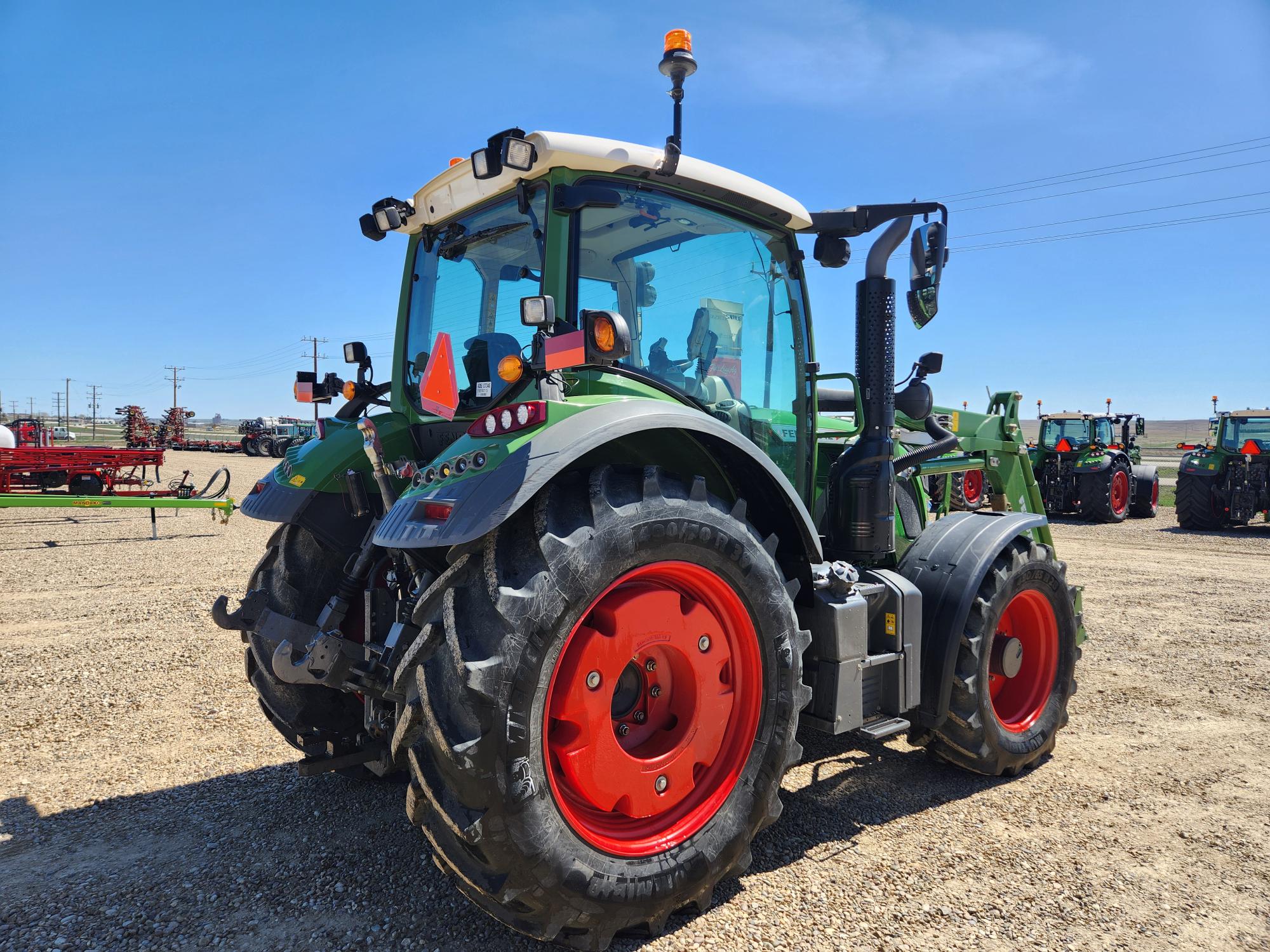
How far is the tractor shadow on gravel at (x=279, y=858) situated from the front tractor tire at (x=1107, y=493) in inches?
579

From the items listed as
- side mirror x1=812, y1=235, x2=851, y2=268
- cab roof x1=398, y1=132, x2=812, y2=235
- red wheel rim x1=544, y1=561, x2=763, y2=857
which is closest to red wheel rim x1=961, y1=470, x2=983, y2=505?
side mirror x1=812, y1=235, x2=851, y2=268

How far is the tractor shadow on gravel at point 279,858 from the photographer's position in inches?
97.8

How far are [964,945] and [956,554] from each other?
167 centimetres

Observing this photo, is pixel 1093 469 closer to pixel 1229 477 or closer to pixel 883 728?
pixel 1229 477

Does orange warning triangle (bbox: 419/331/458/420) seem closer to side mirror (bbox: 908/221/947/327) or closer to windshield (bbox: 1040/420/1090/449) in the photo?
side mirror (bbox: 908/221/947/327)

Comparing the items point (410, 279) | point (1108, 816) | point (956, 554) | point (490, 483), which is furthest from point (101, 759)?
point (1108, 816)

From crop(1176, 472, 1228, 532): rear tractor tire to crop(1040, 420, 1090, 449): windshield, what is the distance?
9.91 feet

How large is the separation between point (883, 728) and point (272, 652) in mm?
2462

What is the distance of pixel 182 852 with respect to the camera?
299 centimetres

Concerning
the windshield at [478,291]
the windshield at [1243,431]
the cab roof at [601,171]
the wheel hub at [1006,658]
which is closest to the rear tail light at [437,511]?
the windshield at [478,291]

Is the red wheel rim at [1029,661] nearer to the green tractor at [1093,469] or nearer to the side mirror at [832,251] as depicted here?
the side mirror at [832,251]

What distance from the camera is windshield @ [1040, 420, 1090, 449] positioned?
59.7ft

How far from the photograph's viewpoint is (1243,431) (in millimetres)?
15352

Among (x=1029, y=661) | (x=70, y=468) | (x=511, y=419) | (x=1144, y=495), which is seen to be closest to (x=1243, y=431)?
(x=1144, y=495)
